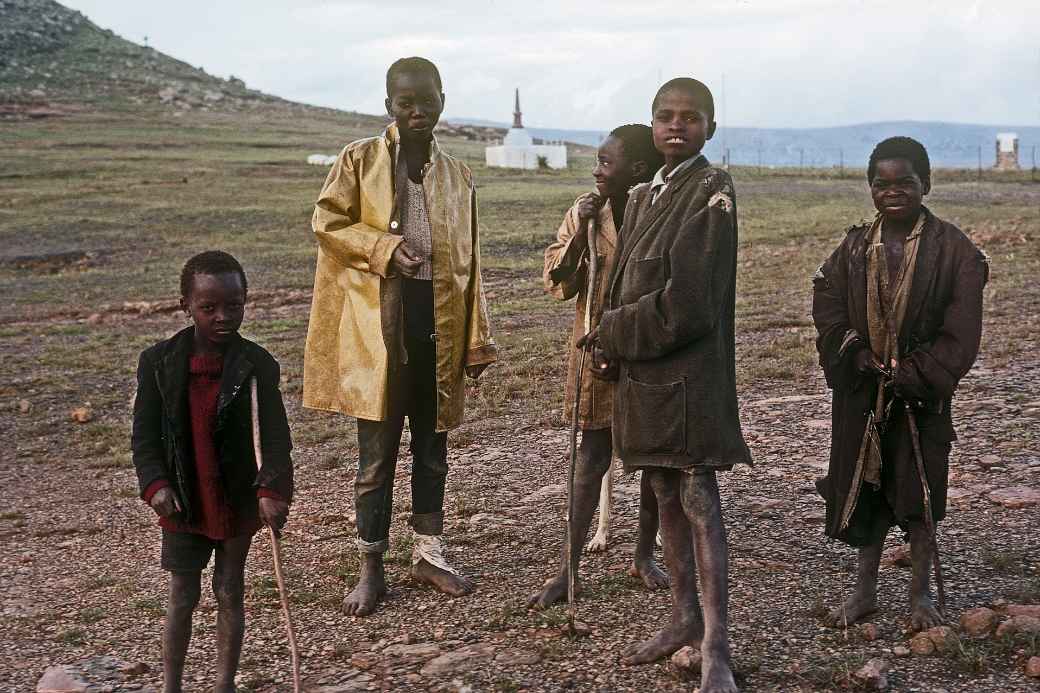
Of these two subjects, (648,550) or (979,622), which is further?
(648,550)

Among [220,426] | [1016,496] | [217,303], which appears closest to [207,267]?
[217,303]

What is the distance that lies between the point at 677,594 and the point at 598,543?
125cm

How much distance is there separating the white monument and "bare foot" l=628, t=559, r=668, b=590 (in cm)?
3878

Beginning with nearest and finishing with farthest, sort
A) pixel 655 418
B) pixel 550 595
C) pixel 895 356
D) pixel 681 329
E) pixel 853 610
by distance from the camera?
pixel 681 329
pixel 655 418
pixel 895 356
pixel 853 610
pixel 550 595

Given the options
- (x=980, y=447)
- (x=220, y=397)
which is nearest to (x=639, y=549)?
(x=220, y=397)

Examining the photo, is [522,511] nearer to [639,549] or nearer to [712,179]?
[639,549]

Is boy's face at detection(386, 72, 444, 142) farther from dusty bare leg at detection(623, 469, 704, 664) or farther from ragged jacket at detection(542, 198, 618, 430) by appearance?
dusty bare leg at detection(623, 469, 704, 664)

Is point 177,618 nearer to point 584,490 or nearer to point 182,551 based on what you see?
point 182,551

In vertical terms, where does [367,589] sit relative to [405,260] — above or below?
below

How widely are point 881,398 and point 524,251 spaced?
15030 mm

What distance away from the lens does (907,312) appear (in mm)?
3857

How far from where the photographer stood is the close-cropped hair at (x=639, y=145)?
14.0 feet

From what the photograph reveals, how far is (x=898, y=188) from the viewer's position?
3.85 metres

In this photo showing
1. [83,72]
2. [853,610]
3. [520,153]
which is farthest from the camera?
[83,72]
